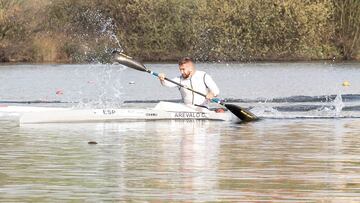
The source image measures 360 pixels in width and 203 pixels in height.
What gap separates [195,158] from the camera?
1906cm

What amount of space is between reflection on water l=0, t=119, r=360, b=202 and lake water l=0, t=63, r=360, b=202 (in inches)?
0.5

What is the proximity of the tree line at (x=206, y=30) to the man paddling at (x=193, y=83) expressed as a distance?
53.2 meters

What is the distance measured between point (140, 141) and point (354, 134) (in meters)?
4.08

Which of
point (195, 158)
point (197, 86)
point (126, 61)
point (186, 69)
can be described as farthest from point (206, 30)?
point (195, 158)

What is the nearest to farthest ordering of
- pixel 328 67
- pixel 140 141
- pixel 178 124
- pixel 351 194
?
pixel 351 194 → pixel 140 141 → pixel 178 124 → pixel 328 67

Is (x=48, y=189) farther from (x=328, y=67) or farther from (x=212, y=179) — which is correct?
(x=328, y=67)

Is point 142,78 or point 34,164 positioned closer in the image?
point 34,164

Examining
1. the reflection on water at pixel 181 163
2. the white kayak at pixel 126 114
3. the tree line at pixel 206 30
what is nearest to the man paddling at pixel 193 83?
the white kayak at pixel 126 114

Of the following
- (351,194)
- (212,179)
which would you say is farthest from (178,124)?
(351,194)

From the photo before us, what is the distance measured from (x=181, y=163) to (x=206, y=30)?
2634 inches

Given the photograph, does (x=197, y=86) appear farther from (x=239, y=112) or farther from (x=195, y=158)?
(x=195, y=158)

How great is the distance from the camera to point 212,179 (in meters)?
16.3

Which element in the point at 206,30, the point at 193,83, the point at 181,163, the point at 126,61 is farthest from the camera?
the point at 206,30

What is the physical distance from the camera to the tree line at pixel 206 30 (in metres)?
82.4
